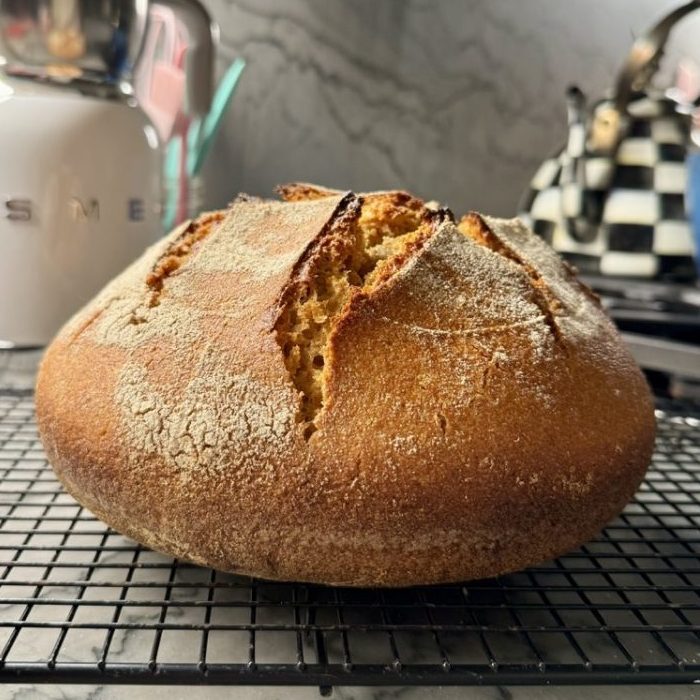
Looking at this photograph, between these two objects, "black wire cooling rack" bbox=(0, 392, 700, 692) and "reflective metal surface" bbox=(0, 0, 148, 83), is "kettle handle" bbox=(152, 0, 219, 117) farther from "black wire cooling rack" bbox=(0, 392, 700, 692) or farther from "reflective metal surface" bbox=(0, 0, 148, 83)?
"black wire cooling rack" bbox=(0, 392, 700, 692)

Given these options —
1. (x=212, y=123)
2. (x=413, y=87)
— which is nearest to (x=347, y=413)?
(x=212, y=123)

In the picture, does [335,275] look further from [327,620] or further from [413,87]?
[413,87]

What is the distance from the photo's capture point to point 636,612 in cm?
58

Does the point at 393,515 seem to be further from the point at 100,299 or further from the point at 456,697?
the point at 100,299

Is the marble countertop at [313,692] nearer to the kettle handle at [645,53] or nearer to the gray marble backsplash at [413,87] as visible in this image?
the kettle handle at [645,53]

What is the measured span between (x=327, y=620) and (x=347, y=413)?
16cm

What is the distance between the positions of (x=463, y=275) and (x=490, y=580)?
259 mm

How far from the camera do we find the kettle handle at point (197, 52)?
4.22 ft

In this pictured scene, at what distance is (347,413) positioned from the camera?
567 millimetres

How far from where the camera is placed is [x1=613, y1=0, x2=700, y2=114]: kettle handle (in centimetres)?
129

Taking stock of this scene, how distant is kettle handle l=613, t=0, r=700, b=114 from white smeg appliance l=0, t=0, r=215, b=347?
80cm

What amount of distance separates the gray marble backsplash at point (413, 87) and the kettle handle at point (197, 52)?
294 mm

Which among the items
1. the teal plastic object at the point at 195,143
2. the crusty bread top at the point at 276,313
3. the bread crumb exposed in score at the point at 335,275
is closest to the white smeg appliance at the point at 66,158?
the teal plastic object at the point at 195,143

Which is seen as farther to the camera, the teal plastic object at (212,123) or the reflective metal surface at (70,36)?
the teal plastic object at (212,123)
